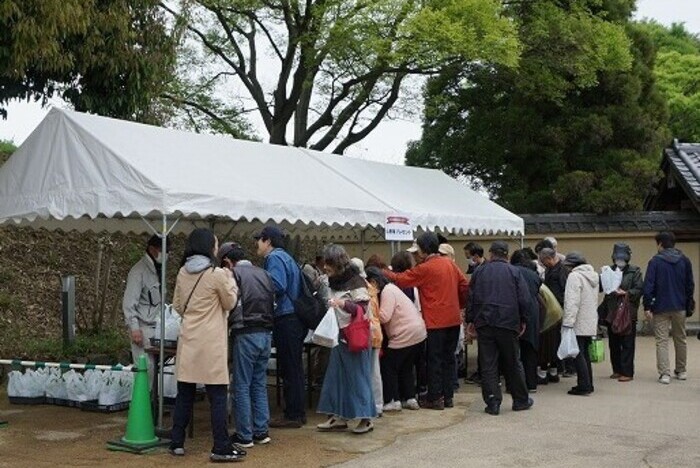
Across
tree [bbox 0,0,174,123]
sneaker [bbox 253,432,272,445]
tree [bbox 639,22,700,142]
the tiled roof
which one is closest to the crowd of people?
sneaker [bbox 253,432,272,445]

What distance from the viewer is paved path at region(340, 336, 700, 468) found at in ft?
20.9

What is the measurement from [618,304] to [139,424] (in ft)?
20.4

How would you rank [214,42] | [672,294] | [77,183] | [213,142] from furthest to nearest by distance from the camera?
[214,42]
[672,294]
[213,142]
[77,183]

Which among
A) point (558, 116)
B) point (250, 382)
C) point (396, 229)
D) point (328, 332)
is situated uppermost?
point (558, 116)

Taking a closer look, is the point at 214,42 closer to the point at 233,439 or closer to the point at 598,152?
the point at 598,152

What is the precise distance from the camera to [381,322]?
8.05 meters

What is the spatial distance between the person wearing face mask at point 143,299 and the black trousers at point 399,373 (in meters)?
2.30

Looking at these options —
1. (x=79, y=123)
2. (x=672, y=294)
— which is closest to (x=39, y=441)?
(x=79, y=123)

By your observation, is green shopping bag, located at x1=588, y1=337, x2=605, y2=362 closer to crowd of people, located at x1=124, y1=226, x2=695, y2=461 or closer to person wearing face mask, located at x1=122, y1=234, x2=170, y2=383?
crowd of people, located at x1=124, y1=226, x2=695, y2=461

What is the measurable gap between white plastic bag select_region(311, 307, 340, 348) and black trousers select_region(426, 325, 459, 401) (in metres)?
1.78

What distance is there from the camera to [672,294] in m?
10.1

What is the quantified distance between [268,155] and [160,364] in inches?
126

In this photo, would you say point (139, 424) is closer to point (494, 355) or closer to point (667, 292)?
point (494, 355)

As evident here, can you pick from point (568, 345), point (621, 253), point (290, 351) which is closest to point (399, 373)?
point (290, 351)
